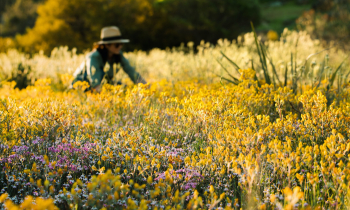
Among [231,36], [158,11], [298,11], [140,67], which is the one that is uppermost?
[298,11]

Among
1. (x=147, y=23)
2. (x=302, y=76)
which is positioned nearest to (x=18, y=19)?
(x=147, y=23)

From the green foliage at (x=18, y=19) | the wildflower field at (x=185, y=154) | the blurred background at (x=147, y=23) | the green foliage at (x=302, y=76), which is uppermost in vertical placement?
the green foliage at (x=18, y=19)

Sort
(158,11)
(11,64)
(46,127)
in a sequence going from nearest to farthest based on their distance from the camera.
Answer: (46,127) → (11,64) → (158,11)

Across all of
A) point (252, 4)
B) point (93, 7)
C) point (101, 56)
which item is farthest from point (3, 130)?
point (252, 4)

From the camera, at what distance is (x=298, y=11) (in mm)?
29453

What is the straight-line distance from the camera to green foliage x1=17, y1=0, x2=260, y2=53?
43.2ft

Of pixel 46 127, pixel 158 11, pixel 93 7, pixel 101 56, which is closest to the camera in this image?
pixel 46 127

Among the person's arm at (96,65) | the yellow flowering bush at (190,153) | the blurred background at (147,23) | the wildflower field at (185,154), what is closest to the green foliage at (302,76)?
the wildflower field at (185,154)

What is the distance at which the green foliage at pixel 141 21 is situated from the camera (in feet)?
43.2

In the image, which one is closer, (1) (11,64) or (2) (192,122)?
(2) (192,122)

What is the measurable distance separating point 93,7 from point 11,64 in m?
8.93

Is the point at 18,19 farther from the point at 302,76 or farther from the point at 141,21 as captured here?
the point at 302,76

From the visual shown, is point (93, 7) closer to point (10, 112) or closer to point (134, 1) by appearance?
point (134, 1)

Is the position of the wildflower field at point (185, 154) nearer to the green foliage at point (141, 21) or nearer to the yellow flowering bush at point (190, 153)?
the yellow flowering bush at point (190, 153)
